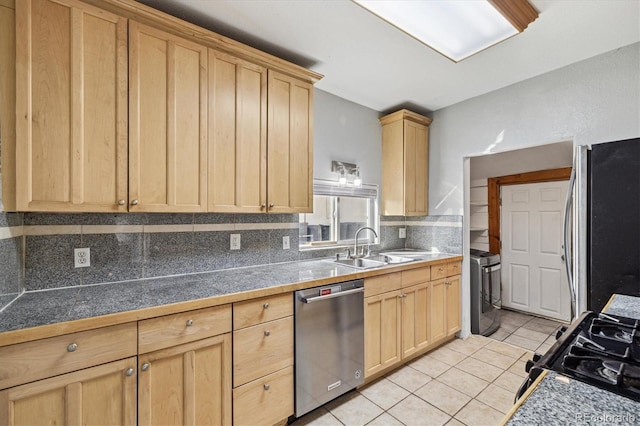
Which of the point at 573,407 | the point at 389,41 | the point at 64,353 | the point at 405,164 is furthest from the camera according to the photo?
the point at 405,164

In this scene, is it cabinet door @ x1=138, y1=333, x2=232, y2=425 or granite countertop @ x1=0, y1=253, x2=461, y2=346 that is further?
cabinet door @ x1=138, y1=333, x2=232, y2=425

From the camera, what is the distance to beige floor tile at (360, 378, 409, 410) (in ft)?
6.71

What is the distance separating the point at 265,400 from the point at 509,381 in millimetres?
1946

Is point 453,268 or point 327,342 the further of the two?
point 453,268

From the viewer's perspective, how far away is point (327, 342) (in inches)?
75.6

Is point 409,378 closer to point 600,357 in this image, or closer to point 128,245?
point 600,357

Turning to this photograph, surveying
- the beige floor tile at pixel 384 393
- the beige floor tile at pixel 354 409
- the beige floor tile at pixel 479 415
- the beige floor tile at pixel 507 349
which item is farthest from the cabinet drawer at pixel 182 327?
the beige floor tile at pixel 507 349

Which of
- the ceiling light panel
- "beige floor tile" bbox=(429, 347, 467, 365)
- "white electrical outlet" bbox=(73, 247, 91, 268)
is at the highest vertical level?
the ceiling light panel

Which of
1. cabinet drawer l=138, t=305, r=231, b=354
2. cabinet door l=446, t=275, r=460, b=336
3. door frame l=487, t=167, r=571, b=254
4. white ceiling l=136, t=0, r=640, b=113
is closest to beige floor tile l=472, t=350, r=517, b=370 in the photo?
cabinet door l=446, t=275, r=460, b=336

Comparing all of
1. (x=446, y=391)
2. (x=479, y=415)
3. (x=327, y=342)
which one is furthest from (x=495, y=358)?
(x=327, y=342)

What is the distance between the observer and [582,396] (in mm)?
627

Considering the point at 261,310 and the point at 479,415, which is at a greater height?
the point at 261,310

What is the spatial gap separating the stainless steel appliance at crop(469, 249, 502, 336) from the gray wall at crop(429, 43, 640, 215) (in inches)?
27.5

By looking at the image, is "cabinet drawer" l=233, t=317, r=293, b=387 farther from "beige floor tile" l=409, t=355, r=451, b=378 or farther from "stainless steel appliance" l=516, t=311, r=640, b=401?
"beige floor tile" l=409, t=355, r=451, b=378
